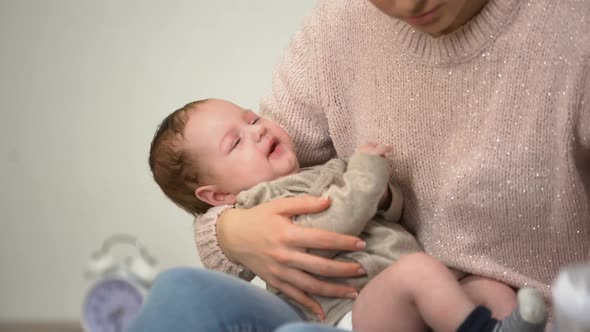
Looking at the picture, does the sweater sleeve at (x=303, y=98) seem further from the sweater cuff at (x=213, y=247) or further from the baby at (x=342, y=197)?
the sweater cuff at (x=213, y=247)

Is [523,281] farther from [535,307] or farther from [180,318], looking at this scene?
[180,318]

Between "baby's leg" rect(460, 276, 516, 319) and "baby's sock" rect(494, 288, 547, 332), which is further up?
"baby's sock" rect(494, 288, 547, 332)

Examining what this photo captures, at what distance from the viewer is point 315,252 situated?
938 mm

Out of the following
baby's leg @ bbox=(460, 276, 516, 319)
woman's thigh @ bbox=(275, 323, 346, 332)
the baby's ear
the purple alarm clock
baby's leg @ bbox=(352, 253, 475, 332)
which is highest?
the baby's ear

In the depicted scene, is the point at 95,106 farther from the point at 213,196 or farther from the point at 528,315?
the point at 528,315

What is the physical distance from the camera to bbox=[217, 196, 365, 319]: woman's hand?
0.91 meters

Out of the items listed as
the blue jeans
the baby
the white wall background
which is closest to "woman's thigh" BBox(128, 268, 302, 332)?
the blue jeans

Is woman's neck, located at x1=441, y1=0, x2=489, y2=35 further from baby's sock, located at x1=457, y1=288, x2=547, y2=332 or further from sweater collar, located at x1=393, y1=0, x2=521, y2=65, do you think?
baby's sock, located at x1=457, y1=288, x2=547, y2=332

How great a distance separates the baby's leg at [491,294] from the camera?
86 cm

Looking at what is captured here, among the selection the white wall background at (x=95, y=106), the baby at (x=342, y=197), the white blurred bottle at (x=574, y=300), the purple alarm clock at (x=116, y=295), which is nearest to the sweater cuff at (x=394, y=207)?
the baby at (x=342, y=197)

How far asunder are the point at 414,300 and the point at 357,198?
160mm

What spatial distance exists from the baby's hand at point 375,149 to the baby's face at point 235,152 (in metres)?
0.13

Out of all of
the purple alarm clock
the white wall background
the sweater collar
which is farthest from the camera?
the white wall background

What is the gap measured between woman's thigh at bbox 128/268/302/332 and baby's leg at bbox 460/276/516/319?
0.77 ft
